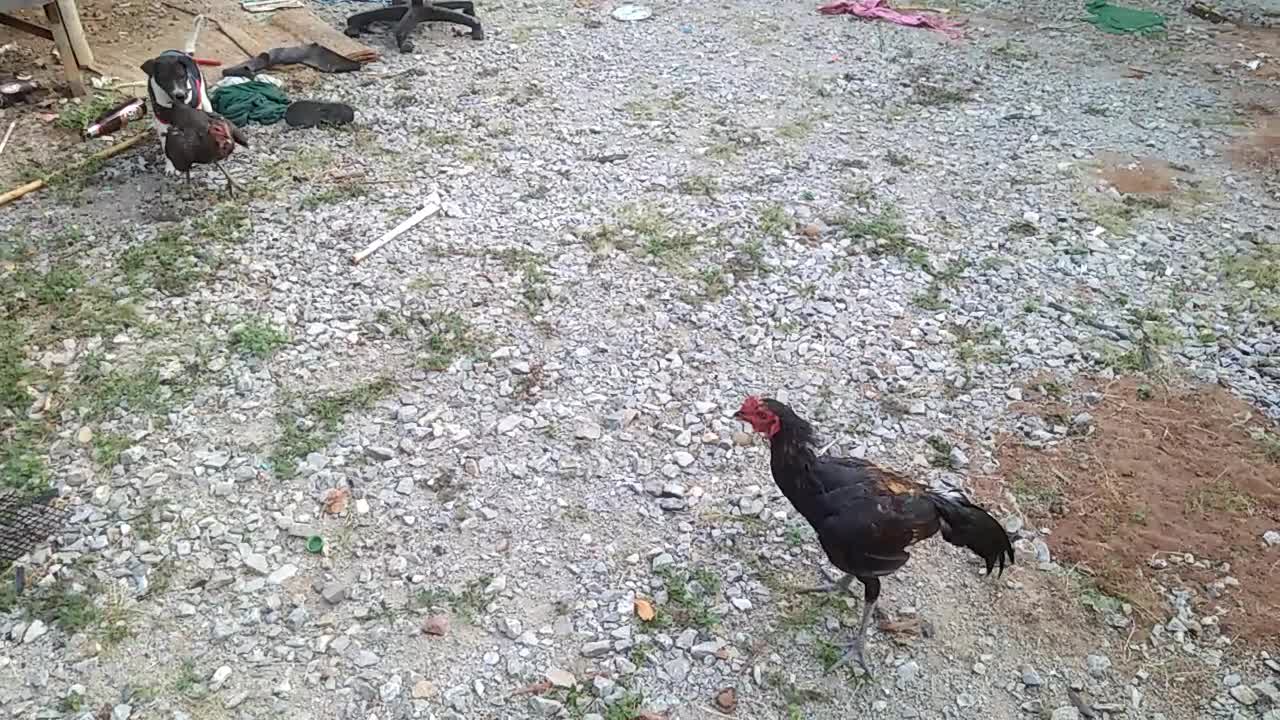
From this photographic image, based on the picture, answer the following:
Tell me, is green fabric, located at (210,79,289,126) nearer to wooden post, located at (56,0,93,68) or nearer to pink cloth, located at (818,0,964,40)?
wooden post, located at (56,0,93,68)

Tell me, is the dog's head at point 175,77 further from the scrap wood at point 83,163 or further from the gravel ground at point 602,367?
the scrap wood at point 83,163

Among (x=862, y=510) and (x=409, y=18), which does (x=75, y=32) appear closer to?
(x=409, y=18)

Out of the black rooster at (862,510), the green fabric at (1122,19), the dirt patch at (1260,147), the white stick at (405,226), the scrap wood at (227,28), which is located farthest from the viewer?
the green fabric at (1122,19)

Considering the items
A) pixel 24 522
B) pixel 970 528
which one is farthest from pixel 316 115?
pixel 970 528

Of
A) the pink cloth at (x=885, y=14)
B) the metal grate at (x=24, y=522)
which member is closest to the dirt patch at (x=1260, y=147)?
the pink cloth at (x=885, y=14)

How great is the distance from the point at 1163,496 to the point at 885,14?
5792 mm

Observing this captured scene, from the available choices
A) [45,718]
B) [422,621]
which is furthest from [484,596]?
[45,718]

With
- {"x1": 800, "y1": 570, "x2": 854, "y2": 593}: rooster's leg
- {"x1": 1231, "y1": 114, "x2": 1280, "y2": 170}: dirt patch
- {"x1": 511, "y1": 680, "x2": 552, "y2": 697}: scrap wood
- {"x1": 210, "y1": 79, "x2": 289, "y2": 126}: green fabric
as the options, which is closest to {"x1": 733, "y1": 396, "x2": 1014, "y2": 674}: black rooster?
{"x1": 800, "y1": 570, "x2": 854, "y2": 593}: rooster's leg

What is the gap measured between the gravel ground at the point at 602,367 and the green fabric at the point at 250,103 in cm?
30

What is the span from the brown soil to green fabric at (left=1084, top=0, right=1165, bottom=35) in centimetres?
501

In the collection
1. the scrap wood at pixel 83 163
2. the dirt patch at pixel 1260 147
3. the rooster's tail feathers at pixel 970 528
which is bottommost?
the dirt patch at pixel 1260 147

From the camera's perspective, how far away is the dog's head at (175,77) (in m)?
5.22

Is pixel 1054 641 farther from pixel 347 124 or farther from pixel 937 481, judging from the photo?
pixel 347 124

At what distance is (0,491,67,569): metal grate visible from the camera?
341cm
